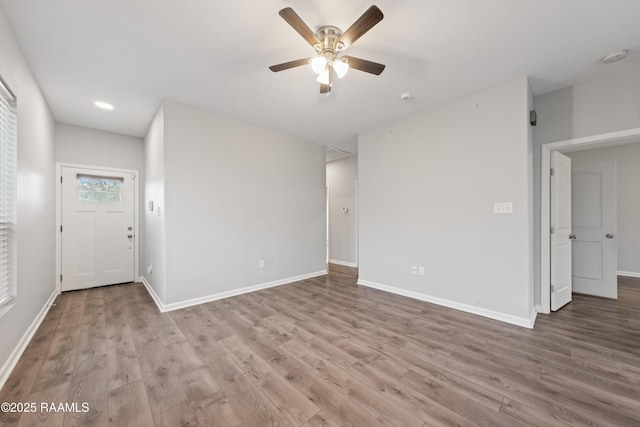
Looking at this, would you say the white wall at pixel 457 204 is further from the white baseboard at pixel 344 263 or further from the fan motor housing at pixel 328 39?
the fan motor housing at pixel 328 39

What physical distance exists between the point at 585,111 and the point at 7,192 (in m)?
5.78

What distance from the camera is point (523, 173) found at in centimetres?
275

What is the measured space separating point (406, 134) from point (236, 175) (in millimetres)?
2733

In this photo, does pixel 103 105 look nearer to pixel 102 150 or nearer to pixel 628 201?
pixel 102 150

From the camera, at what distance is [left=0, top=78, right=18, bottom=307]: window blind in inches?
77.0

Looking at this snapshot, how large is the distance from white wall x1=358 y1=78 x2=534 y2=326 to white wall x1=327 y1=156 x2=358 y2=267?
1.77 metres

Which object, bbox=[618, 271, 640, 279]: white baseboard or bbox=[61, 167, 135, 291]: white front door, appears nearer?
bbox=[61, 167, 135, 291]: white front door

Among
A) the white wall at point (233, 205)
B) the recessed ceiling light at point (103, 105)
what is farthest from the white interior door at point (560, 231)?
the recessed ceiling light at point (103, 105)

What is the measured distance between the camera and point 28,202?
2.52 metres

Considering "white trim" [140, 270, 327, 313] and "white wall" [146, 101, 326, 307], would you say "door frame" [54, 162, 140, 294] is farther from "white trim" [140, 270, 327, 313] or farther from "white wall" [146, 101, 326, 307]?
"white wall" [146, 101, 326, 307]

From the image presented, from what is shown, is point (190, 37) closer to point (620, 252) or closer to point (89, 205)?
point (89, 205)

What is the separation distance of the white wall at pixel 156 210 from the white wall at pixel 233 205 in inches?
4.1

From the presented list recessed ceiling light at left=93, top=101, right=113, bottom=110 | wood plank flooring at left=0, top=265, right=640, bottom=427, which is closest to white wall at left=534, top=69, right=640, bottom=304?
wood plank flooring at left=0, top=265, right=640, bottom=427

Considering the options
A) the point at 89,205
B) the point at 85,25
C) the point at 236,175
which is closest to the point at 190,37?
the point at 85,25
